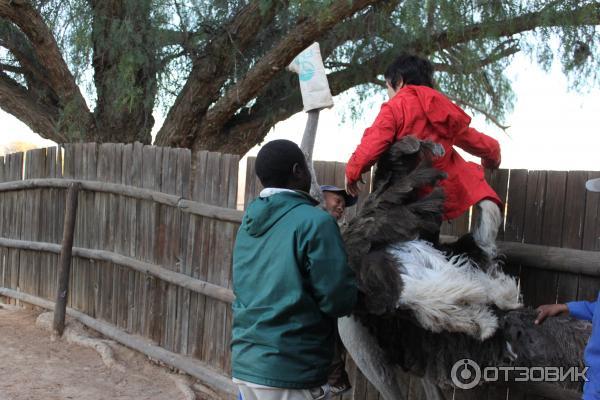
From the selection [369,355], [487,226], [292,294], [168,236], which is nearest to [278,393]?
[292,294]

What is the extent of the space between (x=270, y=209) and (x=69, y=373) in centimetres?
406

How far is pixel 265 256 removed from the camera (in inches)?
105

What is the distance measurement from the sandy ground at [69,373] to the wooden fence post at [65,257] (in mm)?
210

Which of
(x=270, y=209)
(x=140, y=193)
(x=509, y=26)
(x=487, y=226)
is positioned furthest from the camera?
(x=509, y=26)

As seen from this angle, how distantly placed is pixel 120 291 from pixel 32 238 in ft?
6.51

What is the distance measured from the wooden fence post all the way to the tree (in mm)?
1181

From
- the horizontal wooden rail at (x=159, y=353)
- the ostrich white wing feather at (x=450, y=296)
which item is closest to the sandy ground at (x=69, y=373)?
the horizontal wooden rail at (x=159, y=353)

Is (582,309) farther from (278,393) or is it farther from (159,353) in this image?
(159,353)

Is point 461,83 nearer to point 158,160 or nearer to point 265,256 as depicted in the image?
point 158,160

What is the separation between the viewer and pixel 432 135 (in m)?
3.19

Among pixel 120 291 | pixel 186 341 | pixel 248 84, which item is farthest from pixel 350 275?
pixel 248 84

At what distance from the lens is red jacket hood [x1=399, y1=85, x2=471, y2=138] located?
3.13 meters

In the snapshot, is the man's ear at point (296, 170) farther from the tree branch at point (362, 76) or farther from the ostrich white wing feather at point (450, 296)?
the tree branch at point (362, 76)

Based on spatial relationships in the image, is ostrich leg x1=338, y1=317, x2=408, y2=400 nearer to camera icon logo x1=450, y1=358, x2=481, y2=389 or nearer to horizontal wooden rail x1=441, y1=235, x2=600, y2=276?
camera icon logo x1=450, y1=358, x2=481, y2=389
